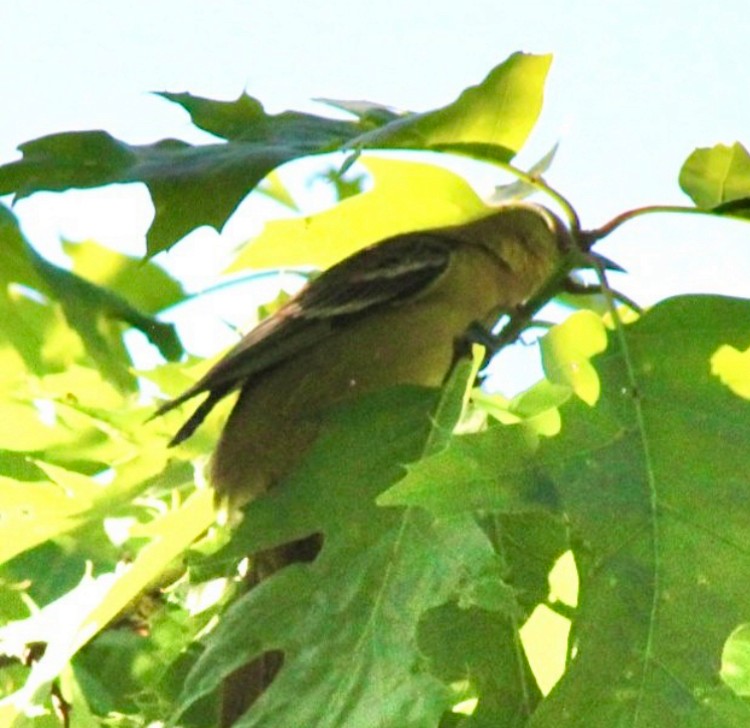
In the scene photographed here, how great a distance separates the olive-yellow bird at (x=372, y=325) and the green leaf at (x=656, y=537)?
2.94 feet

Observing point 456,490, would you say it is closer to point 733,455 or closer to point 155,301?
point 733,455

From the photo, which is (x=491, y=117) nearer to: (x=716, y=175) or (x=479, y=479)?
(x=716, y=175)

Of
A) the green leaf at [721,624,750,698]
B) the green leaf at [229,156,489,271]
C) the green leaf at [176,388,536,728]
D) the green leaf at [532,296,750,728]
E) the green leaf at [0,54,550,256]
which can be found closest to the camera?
the green leaf at [721,624,750,698]

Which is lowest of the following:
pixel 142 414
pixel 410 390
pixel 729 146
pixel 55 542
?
pixel 55 542

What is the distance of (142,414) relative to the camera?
2.99 meters

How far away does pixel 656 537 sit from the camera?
83.4 inches

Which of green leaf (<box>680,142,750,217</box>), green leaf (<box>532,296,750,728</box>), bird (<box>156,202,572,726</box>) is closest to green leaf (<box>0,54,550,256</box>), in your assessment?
green leaf (<box>680,142,750,217</box>)

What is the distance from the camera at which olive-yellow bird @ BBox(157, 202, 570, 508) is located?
3.25m

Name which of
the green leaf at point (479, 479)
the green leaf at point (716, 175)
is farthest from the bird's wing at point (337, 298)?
the green leaf at point (479, 479)

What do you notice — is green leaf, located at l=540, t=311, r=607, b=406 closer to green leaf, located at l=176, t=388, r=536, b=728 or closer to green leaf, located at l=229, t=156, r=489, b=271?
green leaf, located at l=176, t=388, r=536, b=728

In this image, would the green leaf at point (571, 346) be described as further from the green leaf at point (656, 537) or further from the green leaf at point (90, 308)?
the green leaf at point (90, 308)

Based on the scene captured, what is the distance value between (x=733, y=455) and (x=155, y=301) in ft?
4.52

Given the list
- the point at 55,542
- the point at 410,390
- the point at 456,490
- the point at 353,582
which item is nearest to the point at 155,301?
the point at 55,542

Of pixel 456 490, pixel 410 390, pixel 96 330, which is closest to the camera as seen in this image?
pixel 456 490
